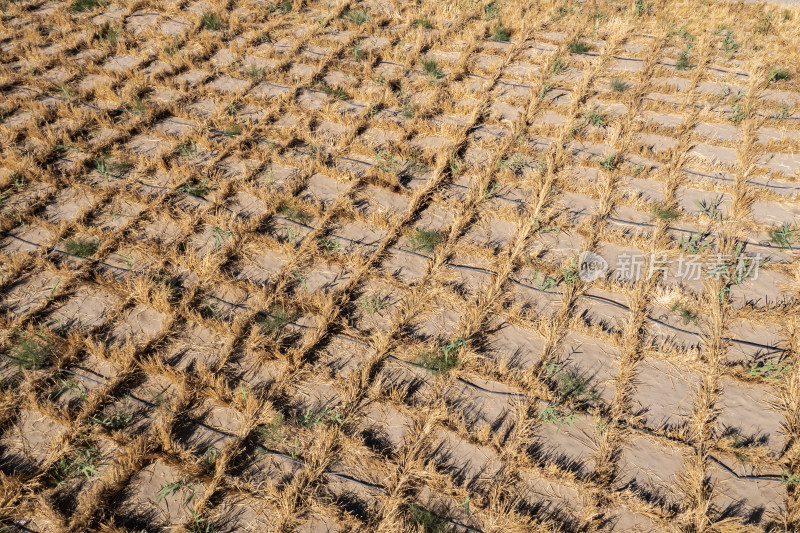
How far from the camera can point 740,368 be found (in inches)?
158

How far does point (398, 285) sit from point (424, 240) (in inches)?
21.9

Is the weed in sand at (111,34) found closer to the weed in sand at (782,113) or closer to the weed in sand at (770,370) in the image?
the weed in sand at (770,370)

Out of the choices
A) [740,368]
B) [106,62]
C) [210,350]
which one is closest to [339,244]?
[210,350]

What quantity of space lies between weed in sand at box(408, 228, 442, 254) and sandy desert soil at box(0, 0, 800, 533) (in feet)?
0.07

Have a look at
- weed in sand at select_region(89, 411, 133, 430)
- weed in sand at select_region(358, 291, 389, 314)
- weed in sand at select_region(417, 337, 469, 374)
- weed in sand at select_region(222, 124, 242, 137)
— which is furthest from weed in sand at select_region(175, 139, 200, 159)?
weed in sand at select_region(417, 337, 469, 374)

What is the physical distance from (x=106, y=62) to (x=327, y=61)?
3053mm

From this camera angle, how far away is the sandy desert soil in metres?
3.42

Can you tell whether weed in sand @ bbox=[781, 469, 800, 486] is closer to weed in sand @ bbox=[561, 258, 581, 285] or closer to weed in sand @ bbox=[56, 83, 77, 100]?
weed in sand @ bbox=[561, 258, 581, 285]

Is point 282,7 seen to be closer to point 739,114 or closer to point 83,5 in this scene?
point 83,5

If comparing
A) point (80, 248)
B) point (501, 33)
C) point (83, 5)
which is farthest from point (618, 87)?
point (83, 5)

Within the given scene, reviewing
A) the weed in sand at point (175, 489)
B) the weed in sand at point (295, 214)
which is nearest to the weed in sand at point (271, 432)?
the weed in sand at point (175, 489)

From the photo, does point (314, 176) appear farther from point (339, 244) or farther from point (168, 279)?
point (168, 279)

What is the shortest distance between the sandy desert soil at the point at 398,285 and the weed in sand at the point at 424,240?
21 millimetres

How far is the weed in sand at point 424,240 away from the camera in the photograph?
16.0ft
